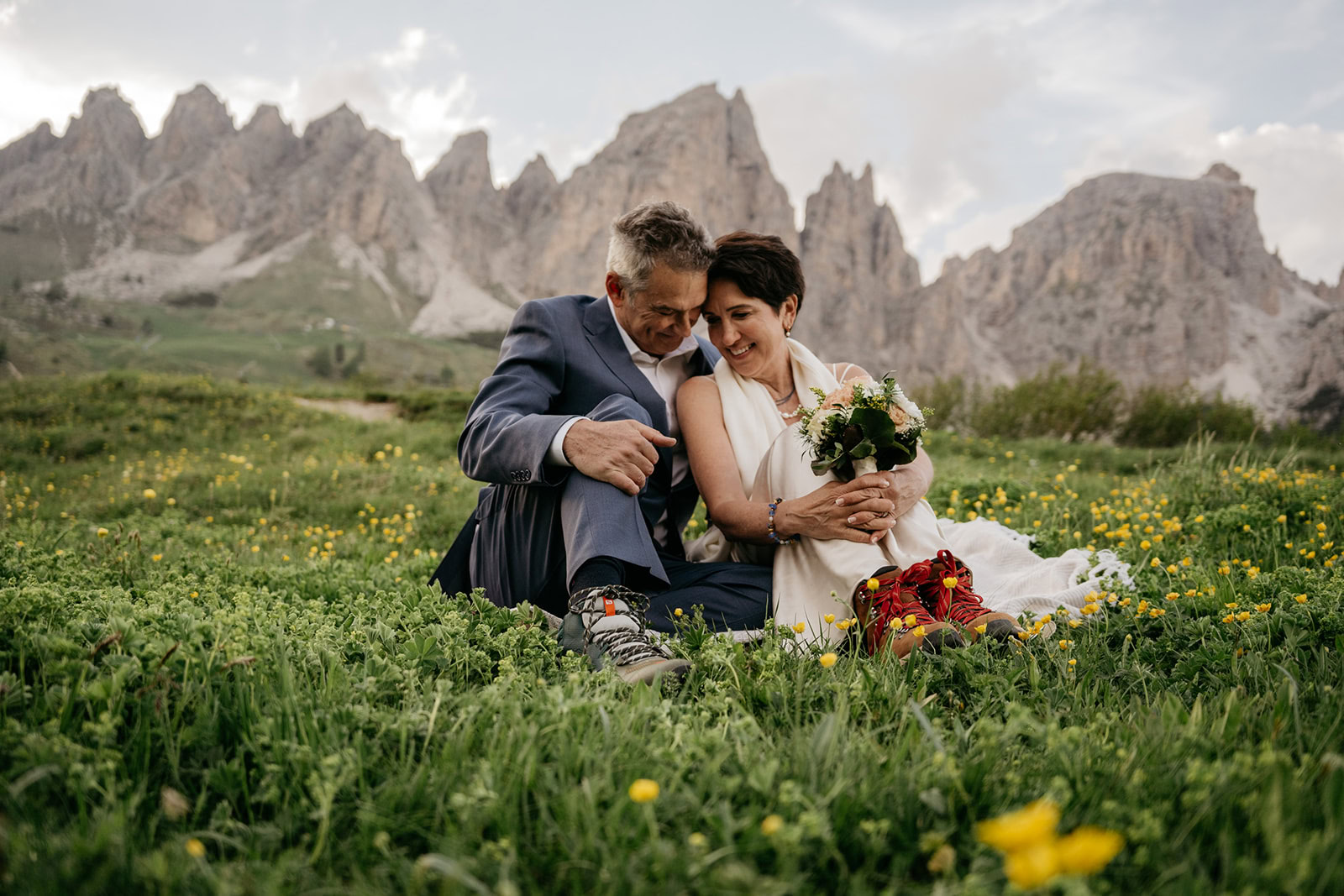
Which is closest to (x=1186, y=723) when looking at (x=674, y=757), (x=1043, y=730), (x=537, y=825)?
(x=1043, y=730)

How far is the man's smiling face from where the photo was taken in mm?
3557

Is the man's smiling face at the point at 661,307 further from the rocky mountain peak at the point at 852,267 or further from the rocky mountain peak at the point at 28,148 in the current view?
the rocky mountain peak at the point at 28,148

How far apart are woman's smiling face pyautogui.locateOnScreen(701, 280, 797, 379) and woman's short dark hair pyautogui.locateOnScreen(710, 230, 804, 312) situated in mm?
43

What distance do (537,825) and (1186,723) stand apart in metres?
1.66

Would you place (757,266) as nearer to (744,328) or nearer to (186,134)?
(744,328)

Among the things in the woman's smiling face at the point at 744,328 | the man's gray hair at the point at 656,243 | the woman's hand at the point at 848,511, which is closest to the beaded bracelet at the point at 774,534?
the woman's hand at the point at 848,511

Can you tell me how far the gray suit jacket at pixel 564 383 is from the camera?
348 cm

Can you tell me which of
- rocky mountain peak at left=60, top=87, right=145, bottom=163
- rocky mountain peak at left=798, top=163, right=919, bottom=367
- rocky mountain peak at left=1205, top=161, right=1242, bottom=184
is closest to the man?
rocky mountain peak at left=798, top=163, right=919, bottom=367

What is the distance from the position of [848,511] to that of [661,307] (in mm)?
1345

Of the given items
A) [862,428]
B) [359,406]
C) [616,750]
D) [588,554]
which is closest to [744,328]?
[862,428]

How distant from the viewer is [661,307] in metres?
3.63

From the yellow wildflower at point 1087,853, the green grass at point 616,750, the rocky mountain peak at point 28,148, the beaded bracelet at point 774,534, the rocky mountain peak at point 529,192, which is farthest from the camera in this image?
the rocky mountain peak at point 529,192

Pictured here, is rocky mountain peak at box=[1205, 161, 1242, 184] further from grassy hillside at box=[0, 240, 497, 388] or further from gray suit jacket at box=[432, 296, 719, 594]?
gray suit jacket at box=[432, 296, 719, 594]

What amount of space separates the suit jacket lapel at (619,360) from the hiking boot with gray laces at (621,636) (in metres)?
1.14
